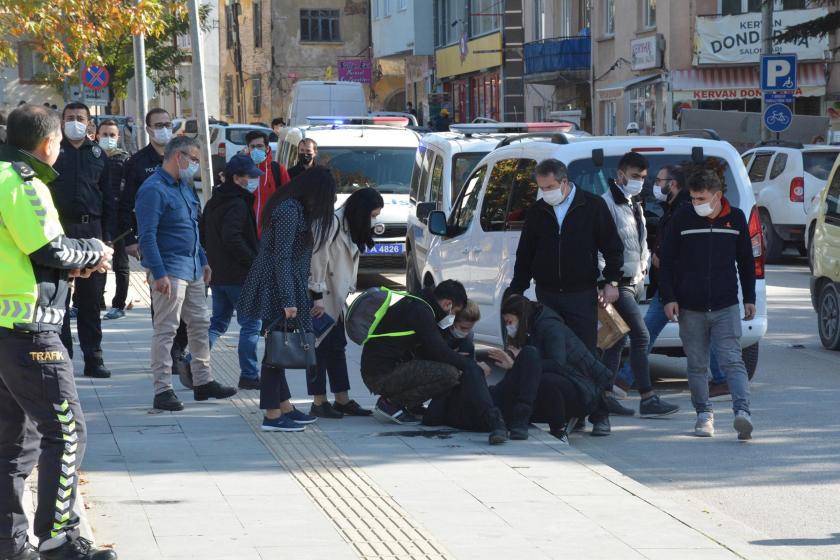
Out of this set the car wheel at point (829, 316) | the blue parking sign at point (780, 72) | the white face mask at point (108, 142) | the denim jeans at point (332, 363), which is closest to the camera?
the denim jeans at point (332, 363)

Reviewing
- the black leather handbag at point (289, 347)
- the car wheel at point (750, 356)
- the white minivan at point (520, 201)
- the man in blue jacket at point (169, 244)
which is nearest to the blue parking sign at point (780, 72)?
the white minivan at point (520, 201)

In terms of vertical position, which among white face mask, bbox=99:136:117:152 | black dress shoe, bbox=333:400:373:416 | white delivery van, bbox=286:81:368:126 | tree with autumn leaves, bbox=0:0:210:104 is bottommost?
black dress shoe, bbox=333:400:373:416

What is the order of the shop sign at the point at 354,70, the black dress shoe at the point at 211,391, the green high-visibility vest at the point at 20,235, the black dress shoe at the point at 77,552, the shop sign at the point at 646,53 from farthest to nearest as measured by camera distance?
the shop sign at the point at 354,70 < the shop sign at the point at 646,53 < the black dress shoe at the point at 211,391 < the black dress shoe at the point at 77,552 < the green high-visibility vest at the point at 20,235

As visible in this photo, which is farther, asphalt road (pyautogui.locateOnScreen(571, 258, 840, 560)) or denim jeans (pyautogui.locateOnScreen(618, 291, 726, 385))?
denim jeans (pyautogui.locateOnScreen(618, 291, 726, 385))

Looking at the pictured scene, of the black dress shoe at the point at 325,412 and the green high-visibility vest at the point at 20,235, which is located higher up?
the green high-visibility vest at the point at 20,235

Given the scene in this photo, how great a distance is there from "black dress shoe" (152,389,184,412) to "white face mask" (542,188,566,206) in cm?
273

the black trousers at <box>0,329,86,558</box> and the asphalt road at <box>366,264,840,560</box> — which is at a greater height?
the black trousers at <box>0,329,86,558</box>

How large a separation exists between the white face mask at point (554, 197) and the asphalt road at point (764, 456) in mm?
1487

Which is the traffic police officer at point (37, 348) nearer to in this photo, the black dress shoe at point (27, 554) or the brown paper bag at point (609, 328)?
the black dress shoe at point (27, 554)

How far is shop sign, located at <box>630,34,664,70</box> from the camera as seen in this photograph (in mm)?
37406

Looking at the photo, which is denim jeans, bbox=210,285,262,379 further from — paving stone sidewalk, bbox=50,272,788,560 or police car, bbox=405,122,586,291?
police car, bbox=405,122,586,291

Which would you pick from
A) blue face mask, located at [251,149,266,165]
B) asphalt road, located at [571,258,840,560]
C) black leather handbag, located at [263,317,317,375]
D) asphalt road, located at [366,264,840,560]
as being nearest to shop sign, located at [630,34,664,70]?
blue face mask, located at [251,149,266,165]

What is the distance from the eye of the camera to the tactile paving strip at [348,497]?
20.3ft

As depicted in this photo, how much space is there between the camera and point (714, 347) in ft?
30.6
